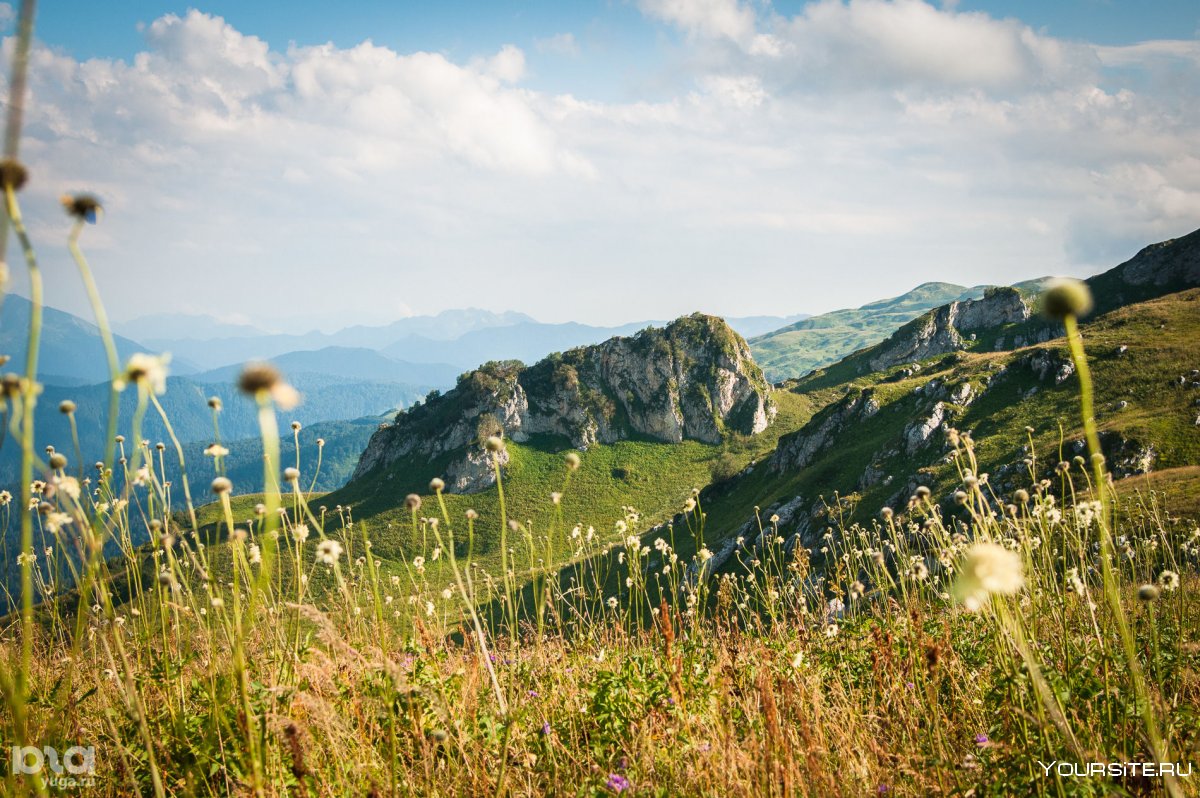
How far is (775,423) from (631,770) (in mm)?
112033

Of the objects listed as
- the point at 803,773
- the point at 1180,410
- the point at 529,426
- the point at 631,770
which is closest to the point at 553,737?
the point at 631,770

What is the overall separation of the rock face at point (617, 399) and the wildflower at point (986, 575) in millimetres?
106991

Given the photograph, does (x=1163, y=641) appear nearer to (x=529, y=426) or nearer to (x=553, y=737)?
(x=553, y=737)

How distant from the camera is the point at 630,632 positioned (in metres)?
7.68

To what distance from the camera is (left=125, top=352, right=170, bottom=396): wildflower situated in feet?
8.48

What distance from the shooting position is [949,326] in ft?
418

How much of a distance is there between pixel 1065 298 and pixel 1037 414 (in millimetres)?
58745

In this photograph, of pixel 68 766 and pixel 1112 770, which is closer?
pixel 1112 770

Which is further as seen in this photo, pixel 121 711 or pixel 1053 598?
pixel 121 711

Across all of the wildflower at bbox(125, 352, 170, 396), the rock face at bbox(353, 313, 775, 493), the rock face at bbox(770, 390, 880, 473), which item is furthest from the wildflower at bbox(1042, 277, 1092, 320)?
the rock face at bbox(353, 313, 775, 493)

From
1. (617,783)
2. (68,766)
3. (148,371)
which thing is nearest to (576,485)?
(68,766)

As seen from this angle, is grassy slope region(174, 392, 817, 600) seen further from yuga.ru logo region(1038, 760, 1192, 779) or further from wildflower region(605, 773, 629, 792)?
yuga.ru logo region(1038, 760, 1192, 779)

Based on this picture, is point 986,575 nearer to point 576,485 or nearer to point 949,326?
point 576,485

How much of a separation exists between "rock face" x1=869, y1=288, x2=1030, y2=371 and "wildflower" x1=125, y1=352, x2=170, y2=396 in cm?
13527
